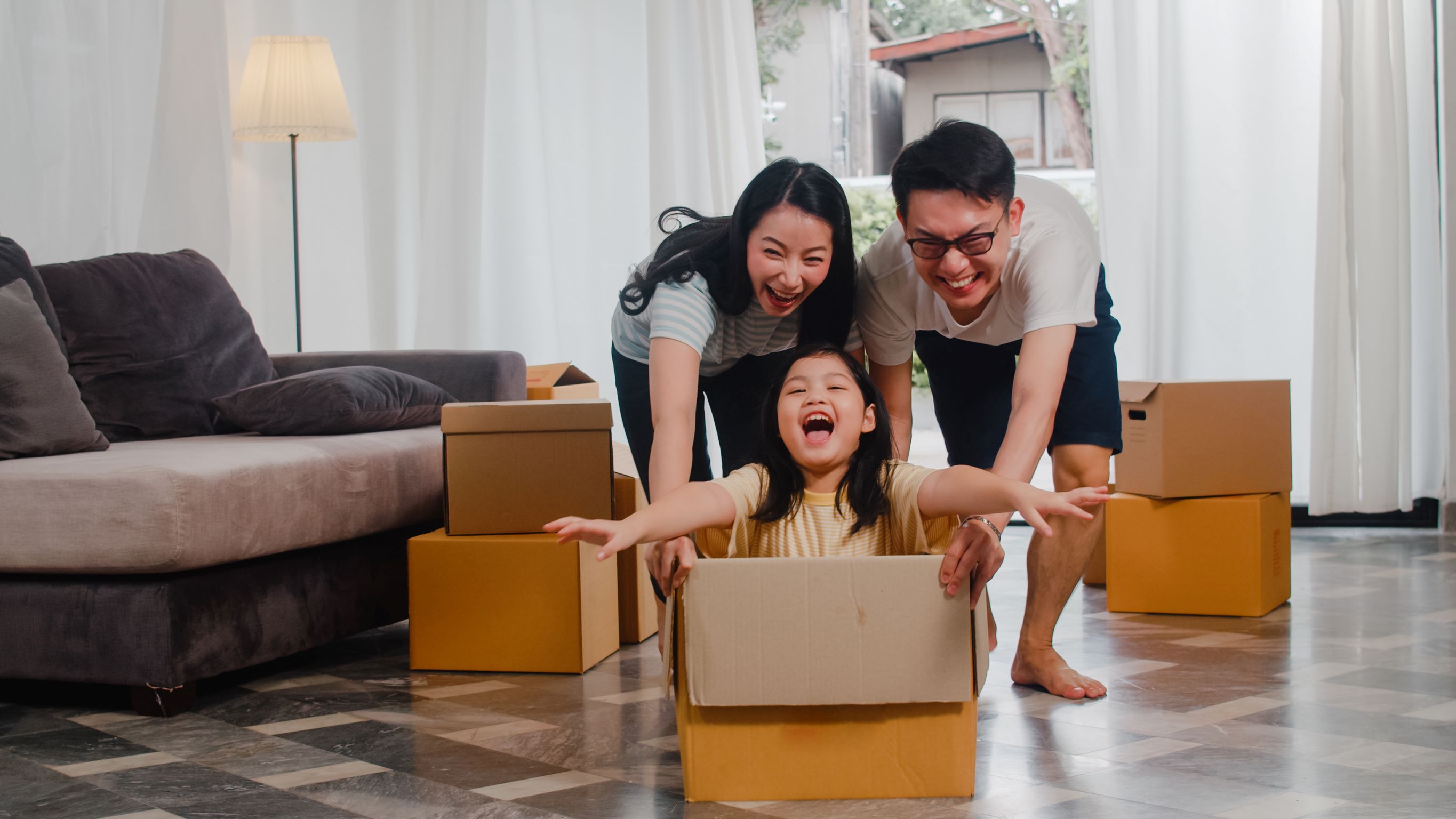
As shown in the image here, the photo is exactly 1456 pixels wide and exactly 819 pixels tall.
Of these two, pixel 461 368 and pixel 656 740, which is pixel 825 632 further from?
pixel 461 368

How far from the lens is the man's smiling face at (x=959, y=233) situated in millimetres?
1587

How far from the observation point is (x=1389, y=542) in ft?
10.9

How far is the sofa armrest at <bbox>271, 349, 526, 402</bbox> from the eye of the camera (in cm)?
276

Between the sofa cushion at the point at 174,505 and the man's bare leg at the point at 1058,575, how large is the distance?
1.19 meters

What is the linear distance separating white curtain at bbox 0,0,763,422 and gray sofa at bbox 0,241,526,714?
170cm

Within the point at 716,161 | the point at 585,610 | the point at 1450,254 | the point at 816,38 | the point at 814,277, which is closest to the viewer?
the point at 814,277

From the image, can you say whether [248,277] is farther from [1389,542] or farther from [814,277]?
[1389,542]

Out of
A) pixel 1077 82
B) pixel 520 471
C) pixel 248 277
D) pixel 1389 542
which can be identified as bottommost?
pixel 1389 542

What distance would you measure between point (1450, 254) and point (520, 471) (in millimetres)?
2660

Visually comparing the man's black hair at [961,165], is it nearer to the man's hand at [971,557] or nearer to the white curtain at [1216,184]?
the man's hand at [971,557]

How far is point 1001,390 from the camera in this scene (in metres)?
2.02

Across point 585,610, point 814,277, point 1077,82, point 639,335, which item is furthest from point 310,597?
point 1077,82

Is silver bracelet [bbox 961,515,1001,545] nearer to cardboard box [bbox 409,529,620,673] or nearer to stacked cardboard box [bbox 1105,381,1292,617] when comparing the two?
cardboard box [bbox 409,529,620,673]

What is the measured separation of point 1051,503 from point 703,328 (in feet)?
2.05
